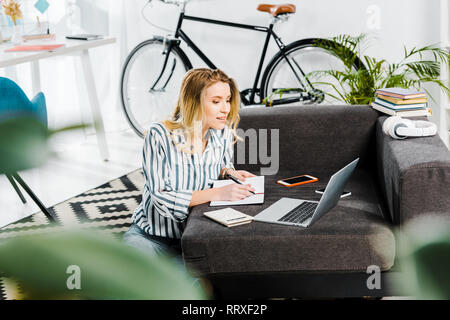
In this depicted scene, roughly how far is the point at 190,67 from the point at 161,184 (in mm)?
2374

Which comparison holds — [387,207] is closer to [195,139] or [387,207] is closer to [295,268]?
[295,268]

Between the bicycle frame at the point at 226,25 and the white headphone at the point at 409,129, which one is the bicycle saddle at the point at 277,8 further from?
the white headphone at the point at 409,129

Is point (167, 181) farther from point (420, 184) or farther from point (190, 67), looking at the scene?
point (190, 67)

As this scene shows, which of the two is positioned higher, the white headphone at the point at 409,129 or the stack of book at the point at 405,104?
the stack of book at the point at 405,104

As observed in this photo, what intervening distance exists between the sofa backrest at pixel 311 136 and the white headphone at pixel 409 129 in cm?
33

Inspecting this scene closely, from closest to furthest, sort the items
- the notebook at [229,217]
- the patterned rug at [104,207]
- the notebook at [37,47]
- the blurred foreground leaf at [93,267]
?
the blurred foreground leaf at [93,267], the notebook at [229,217], the patterned rug at [104,207], the notebook at [37,47]

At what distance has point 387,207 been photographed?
1.89m

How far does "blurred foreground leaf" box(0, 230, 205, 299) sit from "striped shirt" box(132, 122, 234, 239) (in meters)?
1.49

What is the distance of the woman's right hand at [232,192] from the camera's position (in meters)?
1.84

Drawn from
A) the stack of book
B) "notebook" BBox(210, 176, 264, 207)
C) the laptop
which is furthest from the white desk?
the stack of book

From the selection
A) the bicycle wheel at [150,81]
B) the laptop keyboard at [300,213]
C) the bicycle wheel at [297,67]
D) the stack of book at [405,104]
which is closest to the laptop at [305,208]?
the laptop keyboard at [300,213]
